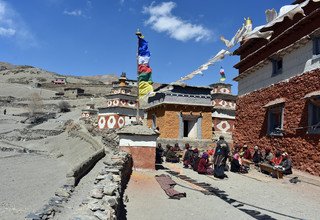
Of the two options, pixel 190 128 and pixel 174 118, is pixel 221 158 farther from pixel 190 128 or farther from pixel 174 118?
pixel 190 128

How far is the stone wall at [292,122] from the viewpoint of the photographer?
1478 centimetres

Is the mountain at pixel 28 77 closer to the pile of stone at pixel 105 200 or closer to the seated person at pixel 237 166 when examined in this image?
the seated person at pixel 237 166

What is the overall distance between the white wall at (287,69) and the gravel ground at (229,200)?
194 inches

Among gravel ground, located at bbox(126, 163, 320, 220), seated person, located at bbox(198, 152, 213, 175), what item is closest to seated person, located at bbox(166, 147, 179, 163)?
seated person, located at bbox(198, 152, 213, 175)

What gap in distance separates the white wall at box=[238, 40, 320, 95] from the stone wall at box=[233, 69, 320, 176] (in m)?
0.30

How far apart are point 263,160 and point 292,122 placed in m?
2.53

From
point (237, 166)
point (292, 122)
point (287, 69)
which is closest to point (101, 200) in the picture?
point (237, 166)

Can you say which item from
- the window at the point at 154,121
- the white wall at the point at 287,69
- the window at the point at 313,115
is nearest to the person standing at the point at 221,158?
the window at the point at 313,115

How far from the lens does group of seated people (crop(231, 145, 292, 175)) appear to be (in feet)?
49.5

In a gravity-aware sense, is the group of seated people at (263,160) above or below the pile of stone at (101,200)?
above

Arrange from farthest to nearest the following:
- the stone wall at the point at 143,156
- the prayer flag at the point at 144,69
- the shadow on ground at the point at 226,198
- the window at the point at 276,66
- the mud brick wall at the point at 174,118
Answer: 1. the mud brick wall at the point at 174,118
2. the window at the point at 276,66
3. the stone wall at the point at 143,156
4. the prayer flag at the point at 144,69
5. the shadow on ground at the point at 226,198

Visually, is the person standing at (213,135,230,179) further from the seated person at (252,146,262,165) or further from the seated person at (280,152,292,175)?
the seated person at (252,146,262,165)

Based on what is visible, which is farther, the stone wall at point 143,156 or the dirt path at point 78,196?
the stone wall at point 143,156

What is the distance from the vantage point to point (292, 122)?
53.8ft
